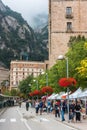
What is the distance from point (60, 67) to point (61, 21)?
175ft

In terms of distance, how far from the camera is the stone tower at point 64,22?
113812mm

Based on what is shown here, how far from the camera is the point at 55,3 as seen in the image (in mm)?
115250

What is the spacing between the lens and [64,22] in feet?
375

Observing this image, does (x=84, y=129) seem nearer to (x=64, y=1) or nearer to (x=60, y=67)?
(x=60, y=67)

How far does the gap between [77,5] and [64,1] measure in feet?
10.7

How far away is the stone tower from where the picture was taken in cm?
11381

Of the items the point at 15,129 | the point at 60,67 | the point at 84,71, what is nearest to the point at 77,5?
the point at 60,67

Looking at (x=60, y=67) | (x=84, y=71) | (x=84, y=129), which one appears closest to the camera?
(x=84, y=129)

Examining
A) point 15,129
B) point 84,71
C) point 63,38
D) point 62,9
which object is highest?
point 62,9

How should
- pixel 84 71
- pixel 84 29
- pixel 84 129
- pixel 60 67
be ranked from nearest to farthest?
pixel 84 129 < pixel 84 71 < pixel 60 67 < pixel 84 29

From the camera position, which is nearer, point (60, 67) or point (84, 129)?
point (84, 129)

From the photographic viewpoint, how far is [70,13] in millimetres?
114688

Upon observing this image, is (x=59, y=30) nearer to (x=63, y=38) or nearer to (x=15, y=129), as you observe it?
(x=63, y=38)

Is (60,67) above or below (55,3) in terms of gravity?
below
